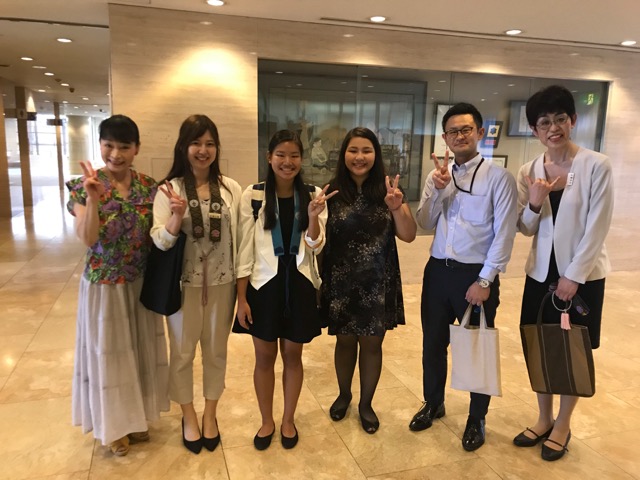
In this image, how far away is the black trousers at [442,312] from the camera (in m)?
2.44

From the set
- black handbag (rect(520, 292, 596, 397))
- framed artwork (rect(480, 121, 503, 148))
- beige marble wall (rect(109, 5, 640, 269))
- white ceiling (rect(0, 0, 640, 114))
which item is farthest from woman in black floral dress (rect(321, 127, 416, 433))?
framed artwork (rect(480, 121, 503, 148))

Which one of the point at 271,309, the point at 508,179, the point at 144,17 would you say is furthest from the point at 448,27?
the point at 271,309

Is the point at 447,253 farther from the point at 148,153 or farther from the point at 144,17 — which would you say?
the point at 144,17

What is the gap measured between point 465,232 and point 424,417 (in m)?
1.12

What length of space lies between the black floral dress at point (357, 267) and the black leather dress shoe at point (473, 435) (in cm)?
70

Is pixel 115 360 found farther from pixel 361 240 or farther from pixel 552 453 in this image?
pixel 552 453

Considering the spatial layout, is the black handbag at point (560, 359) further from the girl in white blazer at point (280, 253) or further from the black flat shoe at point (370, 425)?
the girl in white blazer at point (280, 253)

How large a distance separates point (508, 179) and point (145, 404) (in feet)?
6.98

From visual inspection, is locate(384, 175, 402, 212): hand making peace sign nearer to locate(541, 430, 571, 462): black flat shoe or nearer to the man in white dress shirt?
the man in white dress shirt

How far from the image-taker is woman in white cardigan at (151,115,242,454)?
7.25 ft

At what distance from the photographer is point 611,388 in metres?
3.30

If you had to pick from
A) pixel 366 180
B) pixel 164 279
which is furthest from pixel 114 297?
pixel 366 180

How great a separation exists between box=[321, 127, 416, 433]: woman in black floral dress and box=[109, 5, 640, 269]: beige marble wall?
285 centimetres

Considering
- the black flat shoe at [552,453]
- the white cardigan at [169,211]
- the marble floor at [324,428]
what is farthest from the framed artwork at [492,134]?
the white cardigan at [169,211]
